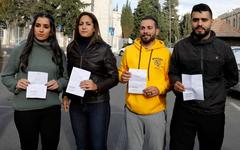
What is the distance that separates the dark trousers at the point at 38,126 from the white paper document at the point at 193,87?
53.9 inches

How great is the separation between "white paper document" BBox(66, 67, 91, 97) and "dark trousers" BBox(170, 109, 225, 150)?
3.42ft

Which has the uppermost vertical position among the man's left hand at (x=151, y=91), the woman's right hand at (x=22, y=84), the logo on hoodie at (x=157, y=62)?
the logo on hoodie at (x=157, y=62)

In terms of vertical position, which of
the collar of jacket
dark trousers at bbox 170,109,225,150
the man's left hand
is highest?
the collar of jacket

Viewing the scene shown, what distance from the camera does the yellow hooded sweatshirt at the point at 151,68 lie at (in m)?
4.78

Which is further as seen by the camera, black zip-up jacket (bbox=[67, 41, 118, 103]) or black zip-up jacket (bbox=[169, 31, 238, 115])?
black zip-up jacket (bbox=[67, 41, 118, 103])

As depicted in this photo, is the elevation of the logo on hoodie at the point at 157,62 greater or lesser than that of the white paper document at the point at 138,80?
greater

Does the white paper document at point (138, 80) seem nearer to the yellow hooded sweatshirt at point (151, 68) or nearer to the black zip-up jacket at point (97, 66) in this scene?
the yellow hooded sweatshirt at point (151, 68)

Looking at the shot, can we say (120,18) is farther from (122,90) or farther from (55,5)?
(122,90)

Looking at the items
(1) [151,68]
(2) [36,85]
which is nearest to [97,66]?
(1) [151,68]

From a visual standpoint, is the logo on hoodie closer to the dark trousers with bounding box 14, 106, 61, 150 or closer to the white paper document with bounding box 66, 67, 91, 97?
the white paper document with bounding box 66, 67, 91, 97

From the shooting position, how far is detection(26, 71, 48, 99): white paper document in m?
4.51

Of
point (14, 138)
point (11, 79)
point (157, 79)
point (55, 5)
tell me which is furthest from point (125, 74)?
point (55, 5)

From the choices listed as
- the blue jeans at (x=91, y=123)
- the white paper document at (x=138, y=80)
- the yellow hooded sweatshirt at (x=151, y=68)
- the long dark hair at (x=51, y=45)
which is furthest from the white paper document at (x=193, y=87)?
the long dark hair at (x=51, y=45)

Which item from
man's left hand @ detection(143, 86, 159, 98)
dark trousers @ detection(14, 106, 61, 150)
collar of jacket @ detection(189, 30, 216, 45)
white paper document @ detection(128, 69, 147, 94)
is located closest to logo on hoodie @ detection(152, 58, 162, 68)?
white paper document @ detection(128, 69, 147, 94)
